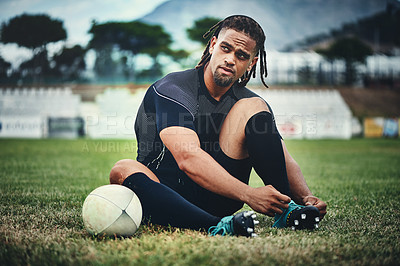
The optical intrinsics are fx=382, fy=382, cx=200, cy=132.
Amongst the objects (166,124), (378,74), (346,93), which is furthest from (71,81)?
(166,124)

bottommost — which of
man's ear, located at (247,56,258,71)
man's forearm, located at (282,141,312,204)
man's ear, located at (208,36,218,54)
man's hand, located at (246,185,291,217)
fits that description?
man's forearm, located at (282,141,312,204)

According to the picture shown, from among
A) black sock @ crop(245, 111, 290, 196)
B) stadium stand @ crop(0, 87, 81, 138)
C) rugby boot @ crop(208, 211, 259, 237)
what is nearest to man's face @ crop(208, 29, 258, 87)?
black sock @ crop(245, 111, 290, 196)

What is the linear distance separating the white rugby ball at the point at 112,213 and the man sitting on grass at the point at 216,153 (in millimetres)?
92

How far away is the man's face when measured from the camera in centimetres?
236

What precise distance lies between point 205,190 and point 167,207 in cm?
24

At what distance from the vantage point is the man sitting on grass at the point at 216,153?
203 centimetres

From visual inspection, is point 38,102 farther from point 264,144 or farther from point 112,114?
point 264,144

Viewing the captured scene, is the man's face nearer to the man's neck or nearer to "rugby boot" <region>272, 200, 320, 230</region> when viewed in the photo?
the man's neck

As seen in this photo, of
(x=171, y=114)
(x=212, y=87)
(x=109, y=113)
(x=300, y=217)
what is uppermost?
(x=212, y=87)

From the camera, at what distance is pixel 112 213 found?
212 centimetres

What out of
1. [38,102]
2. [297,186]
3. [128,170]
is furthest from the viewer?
[38,102]

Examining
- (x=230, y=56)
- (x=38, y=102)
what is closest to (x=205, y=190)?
(x=230, y=56)

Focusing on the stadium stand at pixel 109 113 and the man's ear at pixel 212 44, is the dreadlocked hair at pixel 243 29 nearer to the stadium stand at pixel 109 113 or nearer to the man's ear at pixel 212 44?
the man's ear at pixel 212 44

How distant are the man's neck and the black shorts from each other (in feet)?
1.28
